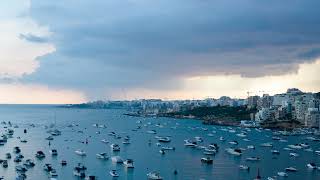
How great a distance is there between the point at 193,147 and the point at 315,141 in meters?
21.7

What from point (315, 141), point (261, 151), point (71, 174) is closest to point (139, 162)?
point (71, 174)

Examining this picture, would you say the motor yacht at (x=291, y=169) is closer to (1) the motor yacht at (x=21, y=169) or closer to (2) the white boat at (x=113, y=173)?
(2) the white boat at (x=113, y=173)

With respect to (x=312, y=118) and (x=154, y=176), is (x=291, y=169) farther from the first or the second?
(x=312, y=118)

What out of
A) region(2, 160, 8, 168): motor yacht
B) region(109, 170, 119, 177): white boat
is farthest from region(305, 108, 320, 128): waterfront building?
region(2, 160, 8, 168): motor yacht

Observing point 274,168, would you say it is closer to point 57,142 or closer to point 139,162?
point 139,162

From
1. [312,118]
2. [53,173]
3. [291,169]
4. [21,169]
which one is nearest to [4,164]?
[21,169]

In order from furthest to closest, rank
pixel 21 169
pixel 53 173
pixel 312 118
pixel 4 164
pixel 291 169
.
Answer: pixel 312 118 → pixel 4 164 → pixel 291 169 → pixel 21 169 → pixel 53 173

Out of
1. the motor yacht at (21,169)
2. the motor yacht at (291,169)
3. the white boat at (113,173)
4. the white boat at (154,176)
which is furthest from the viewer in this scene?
the motor yacht at (291,169)

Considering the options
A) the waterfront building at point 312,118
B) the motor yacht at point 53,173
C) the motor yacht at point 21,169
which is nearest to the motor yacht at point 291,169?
the motor yacht at point 53,173

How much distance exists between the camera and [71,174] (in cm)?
3909

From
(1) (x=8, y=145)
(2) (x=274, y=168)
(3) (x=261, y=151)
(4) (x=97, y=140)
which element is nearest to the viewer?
(2) (x=274, y=168)

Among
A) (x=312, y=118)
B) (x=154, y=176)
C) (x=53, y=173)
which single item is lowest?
(x=53, y=173)

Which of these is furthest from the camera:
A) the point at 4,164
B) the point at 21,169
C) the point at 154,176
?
the point at 4,164

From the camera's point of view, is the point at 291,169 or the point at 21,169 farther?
the point at 291,169
